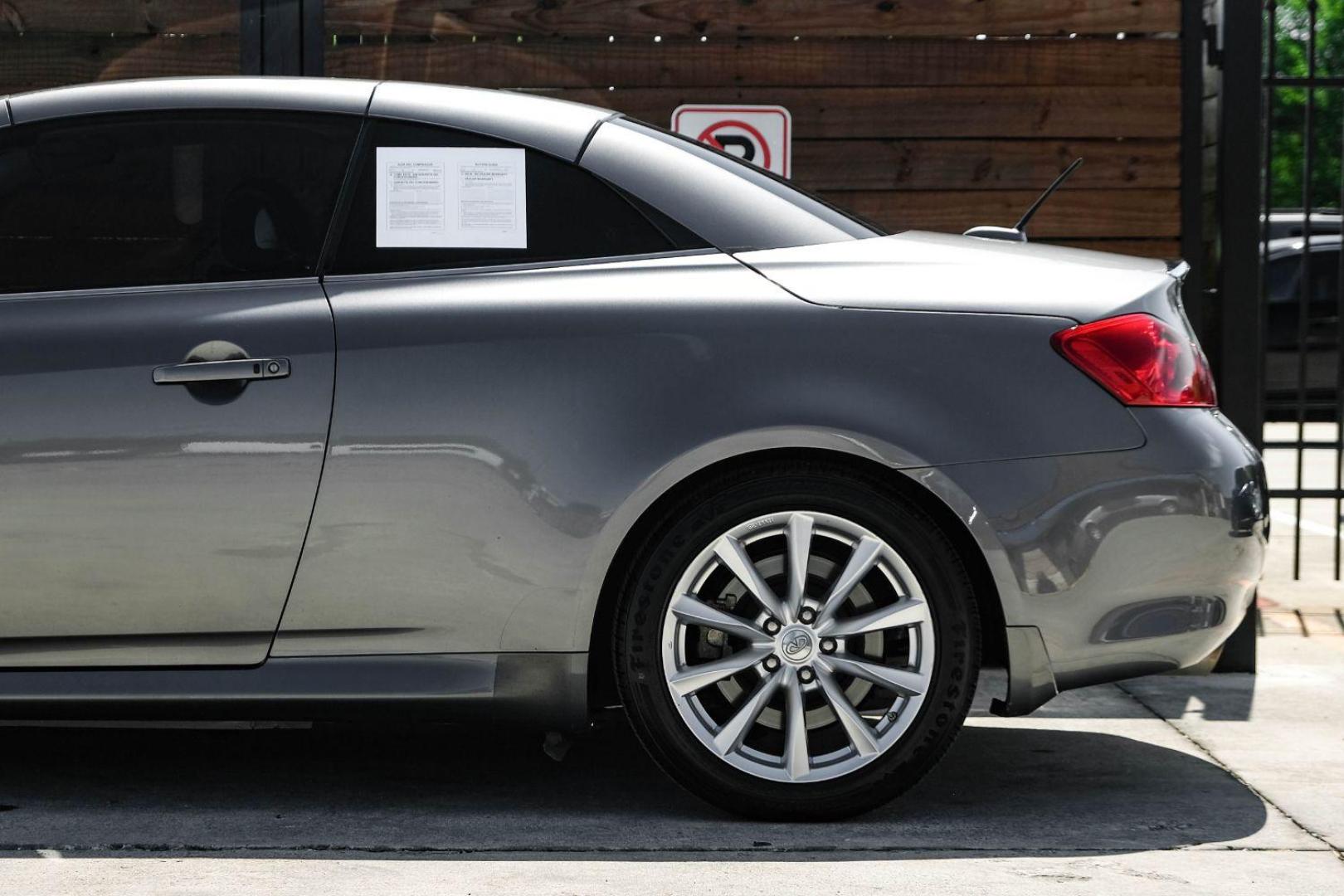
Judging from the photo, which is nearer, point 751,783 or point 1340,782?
point 751,783

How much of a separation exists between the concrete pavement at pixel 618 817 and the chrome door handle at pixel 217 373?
37.2 inches

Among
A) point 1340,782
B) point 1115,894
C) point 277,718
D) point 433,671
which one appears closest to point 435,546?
point 433,671

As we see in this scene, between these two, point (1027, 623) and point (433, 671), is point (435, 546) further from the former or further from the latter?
point (1027, 623)

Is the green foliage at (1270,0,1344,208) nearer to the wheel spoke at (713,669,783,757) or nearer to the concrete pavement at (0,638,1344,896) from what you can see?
the concrete pavement at (0,638,1344,896)

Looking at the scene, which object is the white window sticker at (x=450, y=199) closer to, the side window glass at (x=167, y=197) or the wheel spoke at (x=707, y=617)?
the side window glass at (x=167, y=197)

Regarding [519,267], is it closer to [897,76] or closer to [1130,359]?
[1130,359]

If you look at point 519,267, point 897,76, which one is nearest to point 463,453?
point 519,267

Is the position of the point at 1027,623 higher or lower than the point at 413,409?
lower

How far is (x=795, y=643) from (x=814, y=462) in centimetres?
38

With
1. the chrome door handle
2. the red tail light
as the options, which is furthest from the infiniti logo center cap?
the chrome door handle

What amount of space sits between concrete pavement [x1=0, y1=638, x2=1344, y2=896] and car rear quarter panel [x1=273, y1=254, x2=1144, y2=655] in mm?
429

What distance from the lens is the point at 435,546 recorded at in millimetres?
3678

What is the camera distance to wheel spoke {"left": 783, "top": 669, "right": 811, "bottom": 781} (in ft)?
12.2

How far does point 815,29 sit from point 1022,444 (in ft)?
8.15
